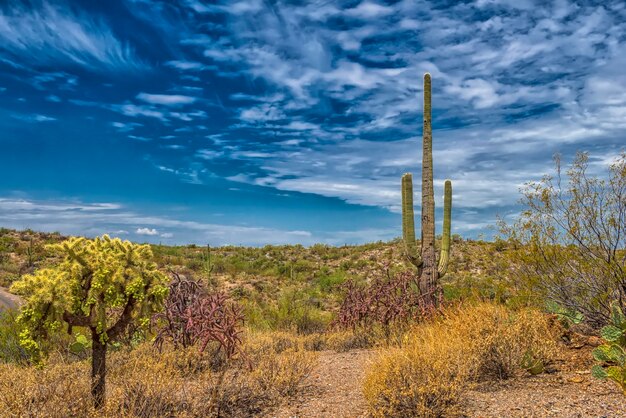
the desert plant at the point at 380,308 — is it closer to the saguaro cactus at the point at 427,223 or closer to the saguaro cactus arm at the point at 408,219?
the saguaro cactus at the point at 427,223

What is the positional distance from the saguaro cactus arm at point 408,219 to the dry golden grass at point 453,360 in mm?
4010

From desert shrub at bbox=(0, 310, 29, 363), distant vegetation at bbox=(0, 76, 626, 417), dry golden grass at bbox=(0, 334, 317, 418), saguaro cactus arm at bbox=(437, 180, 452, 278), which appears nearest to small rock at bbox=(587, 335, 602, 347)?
distant vegetation at bbox=(0, 76, 626, 417)

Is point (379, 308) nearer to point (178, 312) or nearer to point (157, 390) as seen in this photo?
point (178, 312)

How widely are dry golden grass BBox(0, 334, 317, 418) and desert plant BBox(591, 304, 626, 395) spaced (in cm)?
380

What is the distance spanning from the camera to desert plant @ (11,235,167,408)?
5.36 metres

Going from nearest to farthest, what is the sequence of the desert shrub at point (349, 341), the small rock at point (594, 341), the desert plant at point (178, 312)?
1. the desert plant at point (178, 312)
2. the small rock at point (594, 341)
3. the desert shrub at point (349, 341)

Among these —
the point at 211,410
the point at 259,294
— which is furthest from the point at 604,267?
the point at 259,294

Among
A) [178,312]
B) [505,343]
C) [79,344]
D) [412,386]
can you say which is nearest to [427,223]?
[505,343]

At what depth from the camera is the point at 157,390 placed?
5844mm

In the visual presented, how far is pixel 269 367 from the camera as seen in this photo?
6984 mm

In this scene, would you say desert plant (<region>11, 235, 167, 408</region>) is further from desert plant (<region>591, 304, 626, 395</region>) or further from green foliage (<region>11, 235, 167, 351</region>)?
desert plant (<region>591, 304, 626, 395</region>)

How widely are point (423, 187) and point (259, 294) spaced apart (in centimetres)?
1024

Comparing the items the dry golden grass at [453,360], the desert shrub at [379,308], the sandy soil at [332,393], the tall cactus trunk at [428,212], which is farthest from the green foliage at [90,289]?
the tall cactus trunk at [428,212]

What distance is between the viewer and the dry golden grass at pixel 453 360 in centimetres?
574
